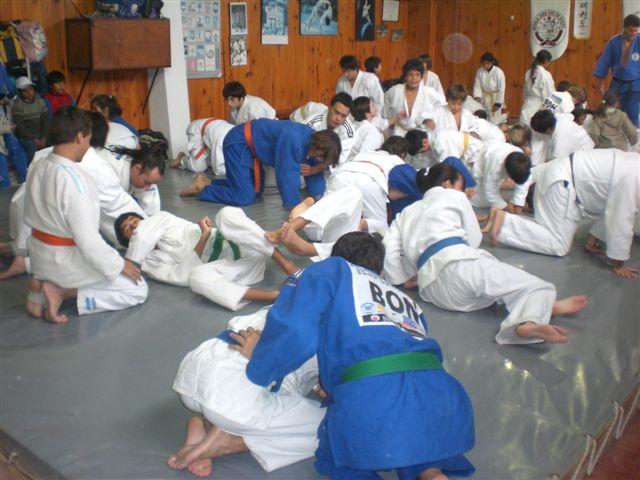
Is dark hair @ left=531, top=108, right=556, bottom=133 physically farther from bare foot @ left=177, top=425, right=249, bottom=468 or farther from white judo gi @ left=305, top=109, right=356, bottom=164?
bare foot @ left=177, top=425, right=249, bottom=468

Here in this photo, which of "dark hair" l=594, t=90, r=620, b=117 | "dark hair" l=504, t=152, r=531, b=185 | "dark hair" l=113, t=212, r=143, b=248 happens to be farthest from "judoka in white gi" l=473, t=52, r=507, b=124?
"dark hair" l=113, t=212, r=143, b=248

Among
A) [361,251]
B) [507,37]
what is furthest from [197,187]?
[507,37]

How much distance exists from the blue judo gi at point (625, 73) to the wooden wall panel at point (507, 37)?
2.08 meters

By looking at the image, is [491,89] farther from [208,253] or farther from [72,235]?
[72,235]

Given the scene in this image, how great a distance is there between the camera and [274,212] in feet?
16.1

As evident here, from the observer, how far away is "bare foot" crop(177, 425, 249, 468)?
6.78 ft

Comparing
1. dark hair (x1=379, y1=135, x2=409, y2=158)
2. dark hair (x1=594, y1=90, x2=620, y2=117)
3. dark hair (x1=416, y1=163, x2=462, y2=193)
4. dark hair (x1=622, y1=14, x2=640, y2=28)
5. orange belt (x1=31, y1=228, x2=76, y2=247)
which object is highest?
dark hair (x1=622, y1=14, x2=640, y2=28)

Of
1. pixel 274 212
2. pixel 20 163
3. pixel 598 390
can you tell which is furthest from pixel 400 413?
pixel 20 163

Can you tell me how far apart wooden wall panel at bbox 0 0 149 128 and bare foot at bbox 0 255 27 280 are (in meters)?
3.06

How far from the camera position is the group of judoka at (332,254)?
6.14 ft

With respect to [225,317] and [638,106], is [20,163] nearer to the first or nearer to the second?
[225,317]

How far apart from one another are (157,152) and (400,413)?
111 inches

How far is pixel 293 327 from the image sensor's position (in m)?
1.84

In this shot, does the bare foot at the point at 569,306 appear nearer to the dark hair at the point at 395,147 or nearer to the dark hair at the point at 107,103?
the dark hair at the point at 395,147
